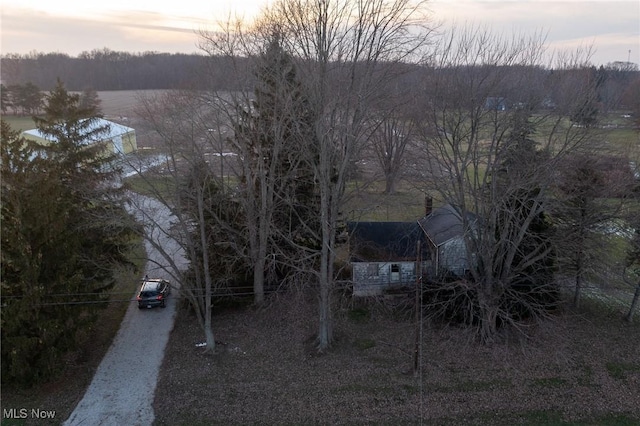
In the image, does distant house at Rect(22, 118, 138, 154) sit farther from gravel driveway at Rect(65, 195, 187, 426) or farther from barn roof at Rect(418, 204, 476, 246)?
barn roof at Rect(418, 204, 476, 246)

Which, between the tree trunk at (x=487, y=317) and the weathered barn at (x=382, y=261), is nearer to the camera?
the tree trunk at (x=487, y=317)

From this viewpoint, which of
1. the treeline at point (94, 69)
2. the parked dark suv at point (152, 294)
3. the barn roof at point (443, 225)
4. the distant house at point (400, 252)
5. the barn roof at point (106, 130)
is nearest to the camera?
the barn roof at point (106, 130)

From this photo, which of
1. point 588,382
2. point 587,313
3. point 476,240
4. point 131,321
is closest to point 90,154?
point 131,321

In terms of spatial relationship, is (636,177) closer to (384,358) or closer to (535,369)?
(535,369)

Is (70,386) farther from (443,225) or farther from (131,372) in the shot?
(443,225)

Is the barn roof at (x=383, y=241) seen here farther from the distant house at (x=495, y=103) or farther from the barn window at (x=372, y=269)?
the distant house at (x=495, y=103)

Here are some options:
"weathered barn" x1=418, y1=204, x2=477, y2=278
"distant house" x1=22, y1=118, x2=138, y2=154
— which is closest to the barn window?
"weathered barn" x1=418, y1=204, x2=477, y2=278

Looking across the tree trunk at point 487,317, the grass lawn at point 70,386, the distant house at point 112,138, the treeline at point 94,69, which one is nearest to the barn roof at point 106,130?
the distant house at point 112,138
